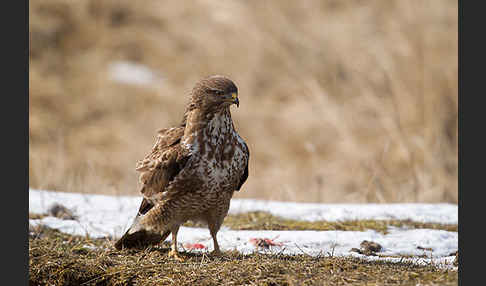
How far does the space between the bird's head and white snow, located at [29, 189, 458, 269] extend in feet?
3.18

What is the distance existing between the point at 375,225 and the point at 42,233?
2563 millimetres

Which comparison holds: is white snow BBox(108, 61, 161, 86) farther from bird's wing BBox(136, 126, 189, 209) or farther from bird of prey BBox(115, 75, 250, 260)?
Result: bird of prey BBox(115, 75, 250, 260)

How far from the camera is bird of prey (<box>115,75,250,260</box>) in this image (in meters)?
3.77

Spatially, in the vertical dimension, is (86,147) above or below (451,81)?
below

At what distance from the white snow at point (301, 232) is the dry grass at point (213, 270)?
1.13 ft

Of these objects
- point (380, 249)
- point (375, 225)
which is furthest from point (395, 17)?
point (380, 249)

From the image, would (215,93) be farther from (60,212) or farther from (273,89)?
(273,89)

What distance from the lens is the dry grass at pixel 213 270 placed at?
3.00 m

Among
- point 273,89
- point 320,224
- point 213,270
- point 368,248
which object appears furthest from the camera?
point 273,89

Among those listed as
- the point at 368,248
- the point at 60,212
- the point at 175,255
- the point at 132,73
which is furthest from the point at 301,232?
the point at 132,73

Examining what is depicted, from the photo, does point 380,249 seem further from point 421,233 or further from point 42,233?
point 42,233

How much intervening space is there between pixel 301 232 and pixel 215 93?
1381mm

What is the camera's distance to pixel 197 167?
376 cm

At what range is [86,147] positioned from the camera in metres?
12.0
